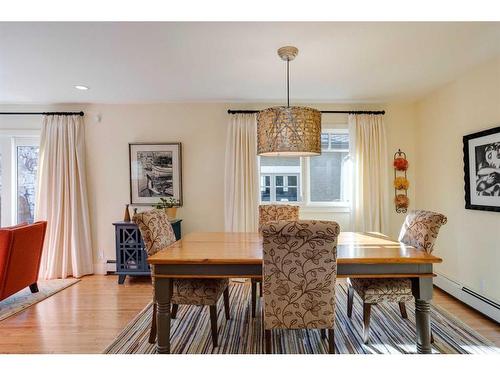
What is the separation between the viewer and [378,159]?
391cm

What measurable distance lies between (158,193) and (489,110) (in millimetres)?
3868

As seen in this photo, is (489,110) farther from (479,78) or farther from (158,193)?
(158,193)

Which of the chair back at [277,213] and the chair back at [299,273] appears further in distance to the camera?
the chair back at [277,213]

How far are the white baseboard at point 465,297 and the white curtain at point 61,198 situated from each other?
181 inches

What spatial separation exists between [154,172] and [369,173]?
2.98 meters

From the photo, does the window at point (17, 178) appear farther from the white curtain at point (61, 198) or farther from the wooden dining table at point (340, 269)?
the wooden dining table at point (340, 269)

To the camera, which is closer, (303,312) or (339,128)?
(303,312)

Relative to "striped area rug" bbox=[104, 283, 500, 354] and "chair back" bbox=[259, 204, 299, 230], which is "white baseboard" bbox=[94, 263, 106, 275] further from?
"chair back" bbox=[259, 204, 299, 230]

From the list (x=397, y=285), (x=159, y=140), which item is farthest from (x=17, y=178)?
(x=397, y=285)

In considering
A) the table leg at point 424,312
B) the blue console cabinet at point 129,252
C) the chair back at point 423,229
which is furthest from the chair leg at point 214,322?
the blue console cabinet at point 129,252

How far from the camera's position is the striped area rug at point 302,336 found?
2.10 metres

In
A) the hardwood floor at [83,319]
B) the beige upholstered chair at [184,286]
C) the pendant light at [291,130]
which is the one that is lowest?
the hardwood floor at [83,319]
